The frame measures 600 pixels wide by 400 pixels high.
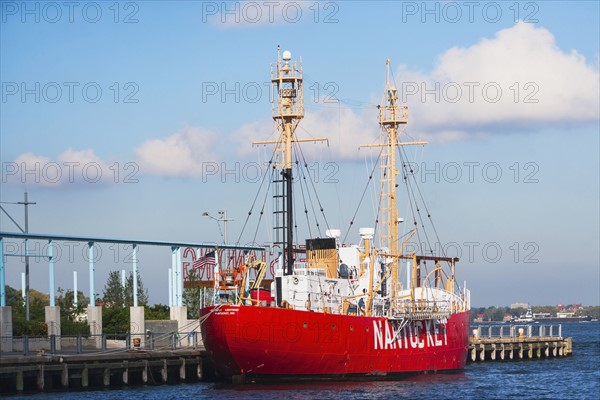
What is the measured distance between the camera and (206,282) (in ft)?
242

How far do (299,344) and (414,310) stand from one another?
9.89m

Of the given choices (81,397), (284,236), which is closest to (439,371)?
(284,236)

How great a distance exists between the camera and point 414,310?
57969 millimetres

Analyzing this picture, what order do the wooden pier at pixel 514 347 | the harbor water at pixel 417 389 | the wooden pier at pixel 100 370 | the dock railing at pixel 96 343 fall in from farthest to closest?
the wooden pier at pixel 514 347 → the dock railing at pixel 96 343 → the harbor water at pixel 417 389 → the wooden pier at pixel 100 370

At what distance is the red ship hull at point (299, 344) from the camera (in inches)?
1938

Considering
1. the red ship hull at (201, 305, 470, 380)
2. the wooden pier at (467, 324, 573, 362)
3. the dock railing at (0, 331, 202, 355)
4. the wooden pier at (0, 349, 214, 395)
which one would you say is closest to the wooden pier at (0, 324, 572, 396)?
the wooden pier at (0, 349, 214, 395)

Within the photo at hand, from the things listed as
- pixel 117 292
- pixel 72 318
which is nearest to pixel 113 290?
pixel 117 292

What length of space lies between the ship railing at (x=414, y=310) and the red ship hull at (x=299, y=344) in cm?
86

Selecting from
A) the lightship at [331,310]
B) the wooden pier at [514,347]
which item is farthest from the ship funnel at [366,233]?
the wooden pier at [514,347]

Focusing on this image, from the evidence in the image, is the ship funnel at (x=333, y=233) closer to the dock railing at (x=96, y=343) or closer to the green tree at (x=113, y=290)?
the dock railing at (x=96, y=343)

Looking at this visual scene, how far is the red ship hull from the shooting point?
49219mm

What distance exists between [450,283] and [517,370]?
7.49m

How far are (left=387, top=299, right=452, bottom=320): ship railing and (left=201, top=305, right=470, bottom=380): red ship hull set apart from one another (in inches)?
33.9

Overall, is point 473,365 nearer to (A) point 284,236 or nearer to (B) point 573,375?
(B) point 573,375
